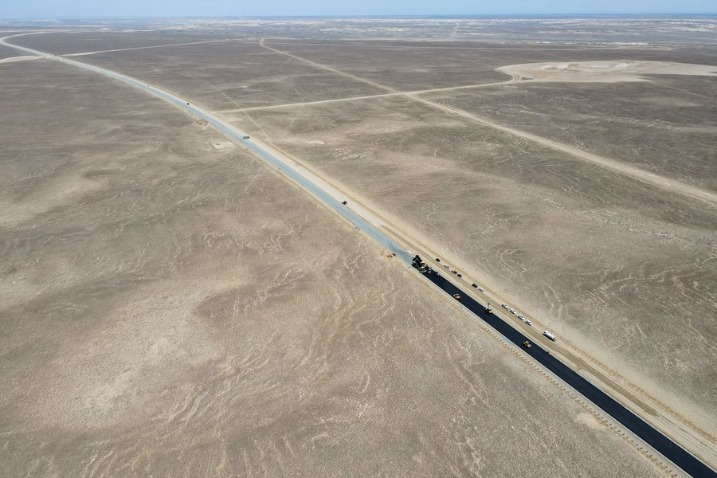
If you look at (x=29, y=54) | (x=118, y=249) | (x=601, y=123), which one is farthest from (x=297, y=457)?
(x=29, y=54)

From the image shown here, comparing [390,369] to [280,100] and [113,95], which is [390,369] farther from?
[113,95]

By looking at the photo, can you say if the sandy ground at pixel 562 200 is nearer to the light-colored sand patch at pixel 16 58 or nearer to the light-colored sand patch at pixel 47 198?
the light-colored sand patch at pixel 47 198

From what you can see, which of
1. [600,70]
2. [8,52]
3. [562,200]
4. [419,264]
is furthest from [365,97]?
[8,52]

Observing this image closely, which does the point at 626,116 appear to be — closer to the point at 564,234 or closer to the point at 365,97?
the point at 365,97

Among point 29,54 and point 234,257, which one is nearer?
point 234,257

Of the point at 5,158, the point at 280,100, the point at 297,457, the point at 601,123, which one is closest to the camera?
the point at 297,457

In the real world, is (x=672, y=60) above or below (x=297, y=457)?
above

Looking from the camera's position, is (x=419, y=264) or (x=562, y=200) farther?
(x=562, y=200)
